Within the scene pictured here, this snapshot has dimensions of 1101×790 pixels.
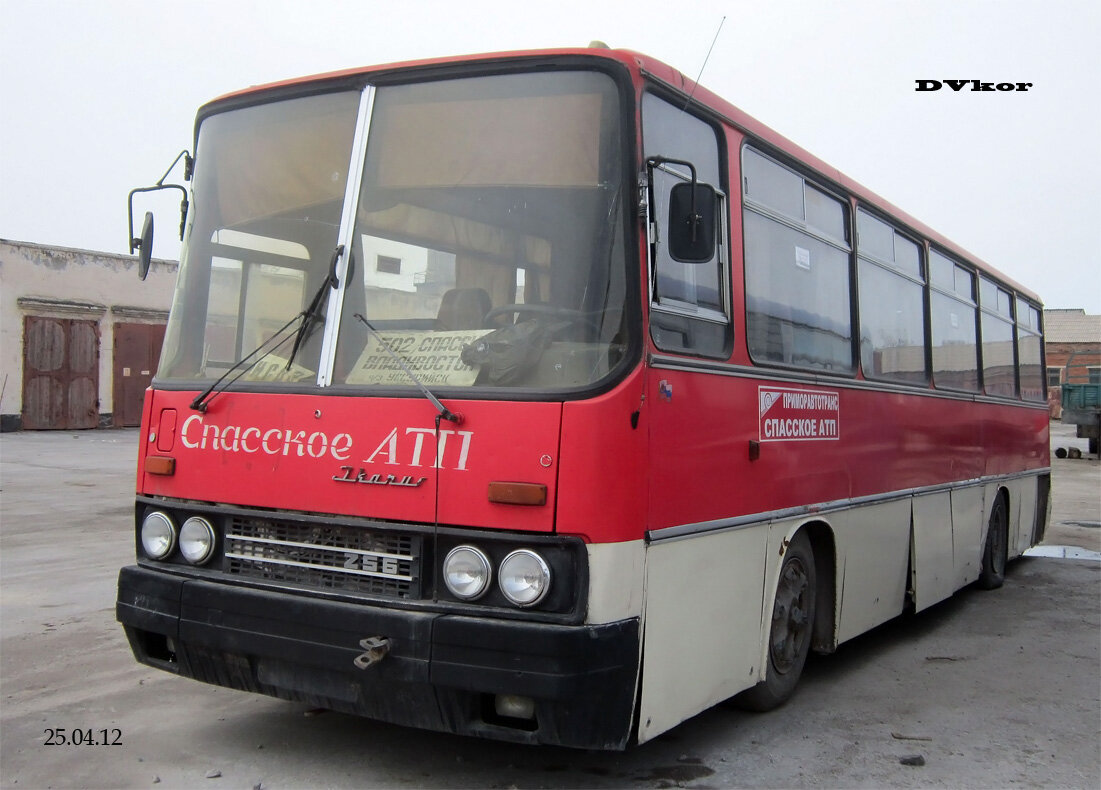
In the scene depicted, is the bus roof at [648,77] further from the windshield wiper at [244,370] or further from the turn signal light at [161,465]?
the turn signal light at [161,465]

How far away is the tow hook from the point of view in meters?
3.91

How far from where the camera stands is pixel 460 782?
441 centimetres

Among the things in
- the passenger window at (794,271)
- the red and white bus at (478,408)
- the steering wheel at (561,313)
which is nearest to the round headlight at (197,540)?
the red and white bus at (478,408)

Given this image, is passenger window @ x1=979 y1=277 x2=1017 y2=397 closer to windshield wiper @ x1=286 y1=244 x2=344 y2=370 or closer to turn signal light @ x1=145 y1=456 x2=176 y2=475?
windshield wiper @ x1=286 y1=244 x2=344 y2=370

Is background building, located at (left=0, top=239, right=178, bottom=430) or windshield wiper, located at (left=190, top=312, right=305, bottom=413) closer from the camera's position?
windshield wiper, located at (left=190, top=312, right=305, bottom=413)

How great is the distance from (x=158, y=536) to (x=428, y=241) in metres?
1.75

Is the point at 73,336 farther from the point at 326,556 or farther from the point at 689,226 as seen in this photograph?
the point at 689,226

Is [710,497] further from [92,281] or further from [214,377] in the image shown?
[92,281]

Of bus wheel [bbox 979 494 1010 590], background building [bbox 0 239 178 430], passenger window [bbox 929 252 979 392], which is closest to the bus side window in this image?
passenger window [bbox 929 252 979 392]

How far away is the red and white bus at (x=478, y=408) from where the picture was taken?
12.8ft

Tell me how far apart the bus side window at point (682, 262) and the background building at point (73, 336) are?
93.0 ft

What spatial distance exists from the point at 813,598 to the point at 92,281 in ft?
96.1

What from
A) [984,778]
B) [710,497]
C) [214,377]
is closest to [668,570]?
[710,497]

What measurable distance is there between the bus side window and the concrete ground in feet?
6.22
